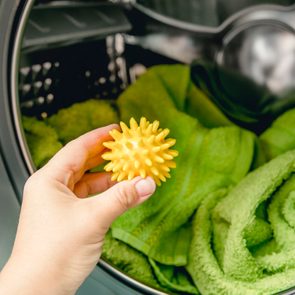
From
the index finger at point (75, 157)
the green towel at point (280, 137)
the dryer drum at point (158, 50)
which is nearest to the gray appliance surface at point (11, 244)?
the index finger at point (75, 157)

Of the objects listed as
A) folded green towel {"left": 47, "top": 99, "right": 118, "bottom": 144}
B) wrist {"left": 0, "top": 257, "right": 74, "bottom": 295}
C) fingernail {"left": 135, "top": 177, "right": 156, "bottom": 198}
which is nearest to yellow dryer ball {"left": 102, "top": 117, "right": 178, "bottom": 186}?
fingernail {"left": 135, "top": 177, "right": 156, "bottom": 198}

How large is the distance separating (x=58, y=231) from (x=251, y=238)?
307 millimetres

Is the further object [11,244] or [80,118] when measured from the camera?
[80,118]

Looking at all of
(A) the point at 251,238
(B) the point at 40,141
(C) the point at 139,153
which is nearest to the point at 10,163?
(B) the point at 40,141

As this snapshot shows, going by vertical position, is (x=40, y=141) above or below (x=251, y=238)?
above

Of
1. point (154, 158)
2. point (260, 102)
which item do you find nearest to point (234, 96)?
point (260, 102)

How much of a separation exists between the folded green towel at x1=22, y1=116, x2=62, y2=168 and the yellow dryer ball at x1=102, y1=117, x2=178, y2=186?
0.18m

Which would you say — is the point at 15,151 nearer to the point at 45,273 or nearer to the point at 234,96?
the point at 45,273

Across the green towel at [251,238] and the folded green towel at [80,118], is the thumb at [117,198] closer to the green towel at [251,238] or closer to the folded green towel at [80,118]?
the green towel at [251,238]

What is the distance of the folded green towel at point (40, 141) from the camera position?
31.0 inches

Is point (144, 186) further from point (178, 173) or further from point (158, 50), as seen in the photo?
point (158, 50)

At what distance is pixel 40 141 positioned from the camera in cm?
81

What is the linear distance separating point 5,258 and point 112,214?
250 mm

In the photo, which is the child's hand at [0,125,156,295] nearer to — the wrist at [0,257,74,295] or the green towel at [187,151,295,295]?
the wrist at [0,257,74,295]
